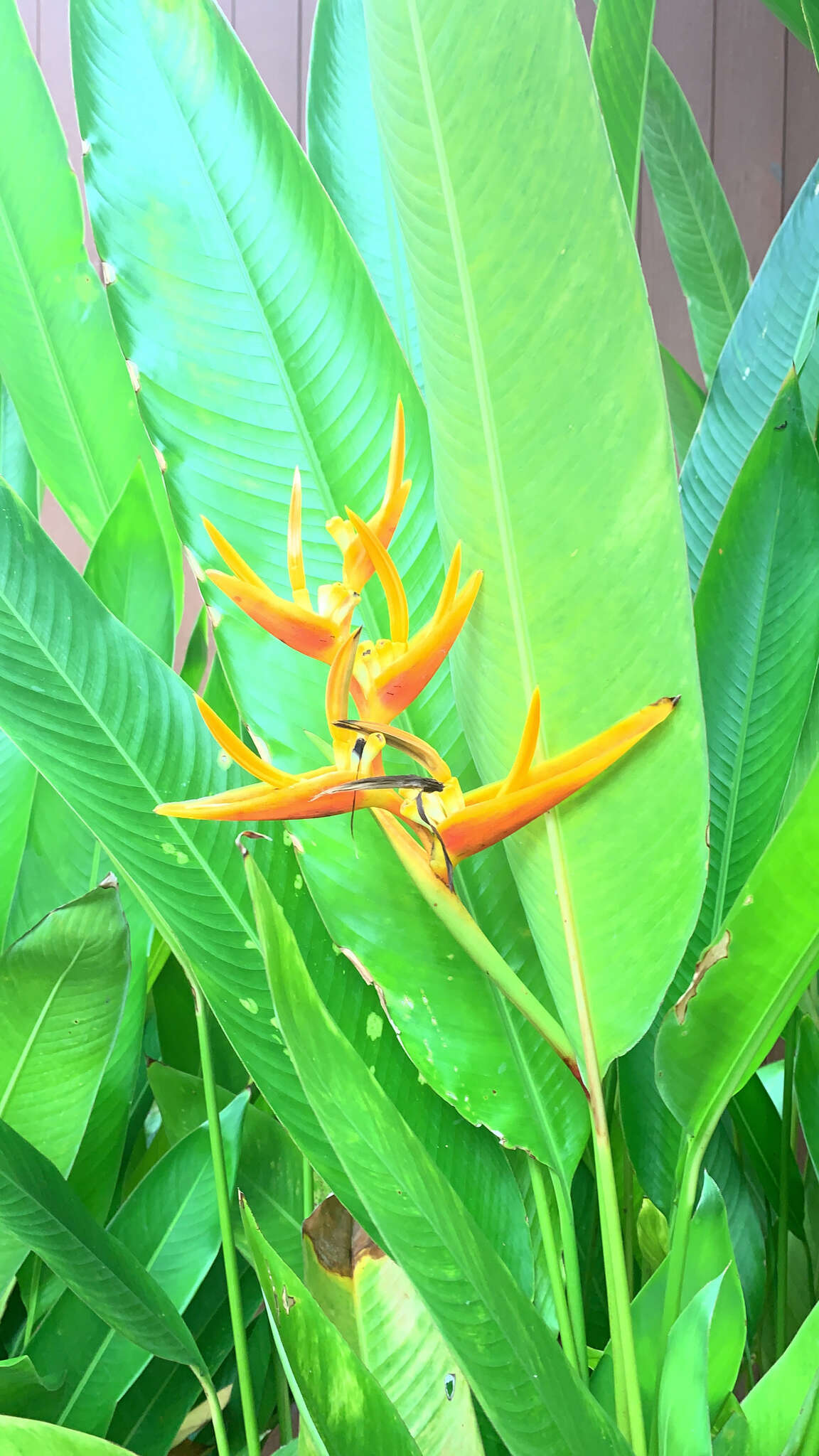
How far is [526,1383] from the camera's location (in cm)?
19

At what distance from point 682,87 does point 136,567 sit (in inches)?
61.6

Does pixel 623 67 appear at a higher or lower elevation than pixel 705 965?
higher

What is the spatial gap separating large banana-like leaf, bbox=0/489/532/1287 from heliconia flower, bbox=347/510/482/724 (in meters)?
0.09

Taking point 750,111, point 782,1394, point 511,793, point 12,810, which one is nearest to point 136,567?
point 12,810

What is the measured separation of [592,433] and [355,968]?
16 centimetres

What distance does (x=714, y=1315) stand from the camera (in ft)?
0.93

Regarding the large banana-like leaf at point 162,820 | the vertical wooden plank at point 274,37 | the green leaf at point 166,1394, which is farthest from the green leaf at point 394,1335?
the vertical wooden plank at point 274,37

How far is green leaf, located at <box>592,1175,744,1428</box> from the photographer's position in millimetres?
282

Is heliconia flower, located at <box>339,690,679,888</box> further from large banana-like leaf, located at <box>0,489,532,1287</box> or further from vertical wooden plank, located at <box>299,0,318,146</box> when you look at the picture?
vertical wooden plank, located at <box>299,0,318,146</box>

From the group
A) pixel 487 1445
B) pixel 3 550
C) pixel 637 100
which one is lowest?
pixel 487 1445

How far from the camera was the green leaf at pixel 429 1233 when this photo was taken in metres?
0.18

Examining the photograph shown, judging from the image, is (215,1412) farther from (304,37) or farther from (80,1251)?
(304,37)

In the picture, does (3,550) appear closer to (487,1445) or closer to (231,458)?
(231,458)

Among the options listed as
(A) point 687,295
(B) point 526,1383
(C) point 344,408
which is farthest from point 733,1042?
(A) point 687,295
